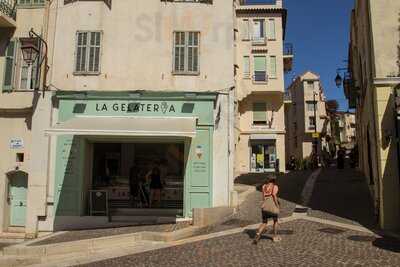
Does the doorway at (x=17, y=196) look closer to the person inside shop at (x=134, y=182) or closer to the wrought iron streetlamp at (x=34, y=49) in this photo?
the wrought iron streetlamp at (x=34, y=49)

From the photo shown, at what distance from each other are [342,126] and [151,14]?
212ft

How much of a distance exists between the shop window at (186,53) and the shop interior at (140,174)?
2.91m

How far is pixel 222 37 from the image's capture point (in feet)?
52.5

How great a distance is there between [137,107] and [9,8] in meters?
6.65

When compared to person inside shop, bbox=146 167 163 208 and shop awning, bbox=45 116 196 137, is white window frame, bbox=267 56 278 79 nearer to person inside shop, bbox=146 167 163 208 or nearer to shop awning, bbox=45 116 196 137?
shop awning, bbox=45 116 196 137

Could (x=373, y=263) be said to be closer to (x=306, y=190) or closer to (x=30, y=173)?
(x=306, y=190)

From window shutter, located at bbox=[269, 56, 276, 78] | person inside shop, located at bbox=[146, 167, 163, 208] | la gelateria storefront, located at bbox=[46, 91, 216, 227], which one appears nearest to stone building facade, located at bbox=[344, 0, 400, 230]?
la gelateria storefront, located at bbox=[46, 91, 216, 227]

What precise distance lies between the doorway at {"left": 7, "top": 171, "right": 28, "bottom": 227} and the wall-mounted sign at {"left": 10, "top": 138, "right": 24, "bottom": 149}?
3.43 ft

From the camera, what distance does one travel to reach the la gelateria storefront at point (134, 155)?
49.0 feet

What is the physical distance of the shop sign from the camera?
15.5 metres

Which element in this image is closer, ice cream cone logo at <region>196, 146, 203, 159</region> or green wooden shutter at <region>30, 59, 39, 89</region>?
ice cream cone logo at <region>196, 146, 203, 159</region>

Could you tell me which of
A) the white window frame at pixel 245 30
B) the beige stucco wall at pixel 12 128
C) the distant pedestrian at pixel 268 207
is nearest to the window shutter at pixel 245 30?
the white window frame at pixel 245 30

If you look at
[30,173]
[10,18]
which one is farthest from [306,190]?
[10,18]

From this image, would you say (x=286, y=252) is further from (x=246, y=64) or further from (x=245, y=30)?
(x=245, y=30)
